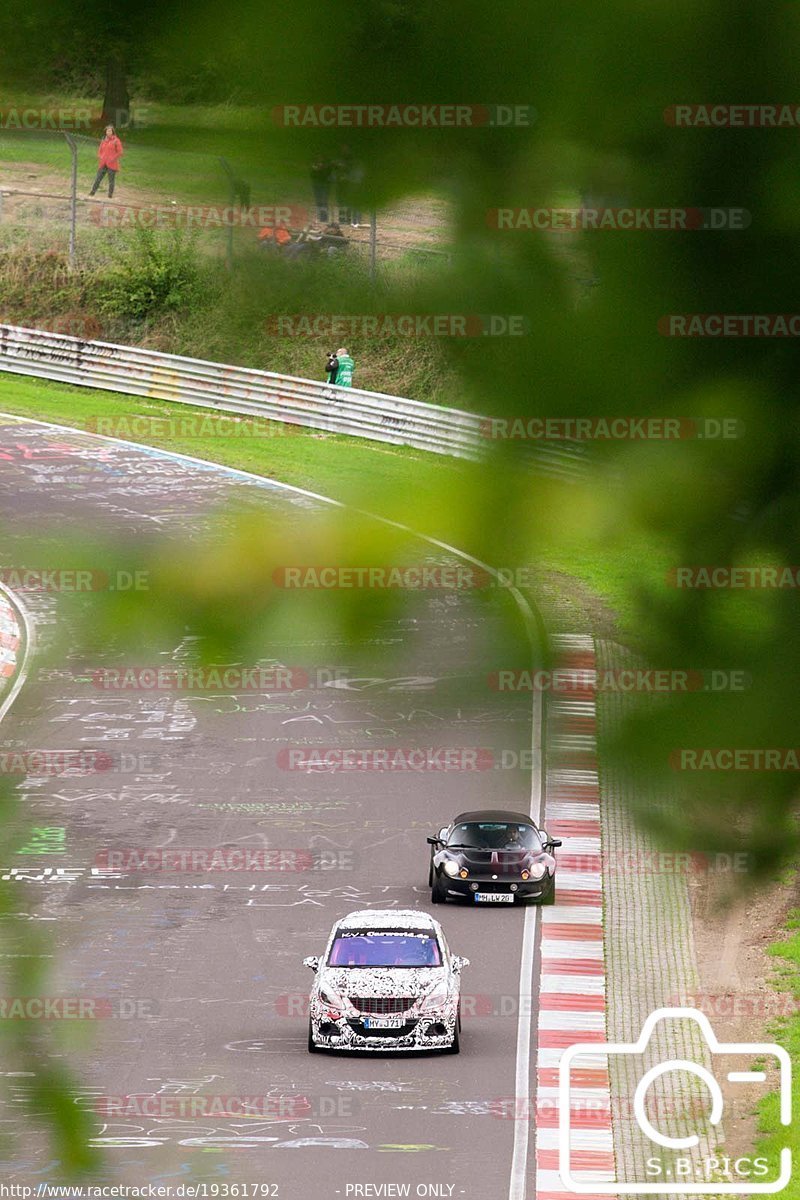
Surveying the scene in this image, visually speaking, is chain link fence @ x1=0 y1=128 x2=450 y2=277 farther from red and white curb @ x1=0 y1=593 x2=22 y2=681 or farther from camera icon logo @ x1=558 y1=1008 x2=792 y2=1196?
camera icon logo @ x1=558 y1=1008 x2=792 y2=1196

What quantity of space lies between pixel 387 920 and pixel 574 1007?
3040 mm

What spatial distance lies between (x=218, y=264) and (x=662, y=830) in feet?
2.35

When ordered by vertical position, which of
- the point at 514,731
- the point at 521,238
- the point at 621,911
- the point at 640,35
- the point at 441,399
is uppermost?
the point at 640,35

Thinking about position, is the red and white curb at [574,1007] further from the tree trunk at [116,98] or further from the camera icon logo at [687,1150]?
the tree trunk at [116,98]

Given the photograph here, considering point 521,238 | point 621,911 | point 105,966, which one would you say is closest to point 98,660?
point 521,238

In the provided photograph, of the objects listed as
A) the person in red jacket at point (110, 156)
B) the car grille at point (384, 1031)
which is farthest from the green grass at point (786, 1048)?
the person in red jacket at point (110, 156)

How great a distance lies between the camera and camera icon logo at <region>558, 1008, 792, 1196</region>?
69.2 ft

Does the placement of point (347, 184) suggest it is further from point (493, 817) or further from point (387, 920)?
point (493, 817)

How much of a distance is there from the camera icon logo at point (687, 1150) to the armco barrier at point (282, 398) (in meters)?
17.0

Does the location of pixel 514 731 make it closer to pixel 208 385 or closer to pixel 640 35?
pixel 208 385

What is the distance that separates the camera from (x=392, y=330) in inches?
46.9

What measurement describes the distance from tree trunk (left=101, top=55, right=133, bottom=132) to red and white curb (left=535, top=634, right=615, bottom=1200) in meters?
14.6

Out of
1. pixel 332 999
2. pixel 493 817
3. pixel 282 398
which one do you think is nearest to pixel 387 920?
pixel 332 999

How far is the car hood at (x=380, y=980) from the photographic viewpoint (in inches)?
973
